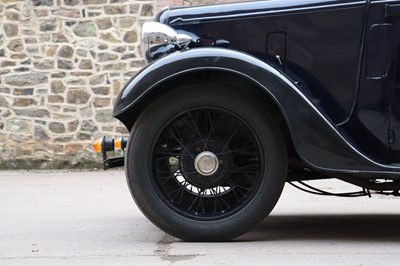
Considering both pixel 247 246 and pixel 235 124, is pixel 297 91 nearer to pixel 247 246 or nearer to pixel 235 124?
pixel 235 124

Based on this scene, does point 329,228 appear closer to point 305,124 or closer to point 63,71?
point 305,124

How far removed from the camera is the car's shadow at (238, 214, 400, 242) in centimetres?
496

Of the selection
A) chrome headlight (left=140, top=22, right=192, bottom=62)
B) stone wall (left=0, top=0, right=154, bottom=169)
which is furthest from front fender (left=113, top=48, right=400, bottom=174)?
stone wall (left=0, top=0, right=154, bottom=169)

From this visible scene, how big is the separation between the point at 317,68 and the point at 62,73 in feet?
22.8

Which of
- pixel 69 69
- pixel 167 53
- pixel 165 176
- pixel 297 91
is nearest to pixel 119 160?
pixel 165 176

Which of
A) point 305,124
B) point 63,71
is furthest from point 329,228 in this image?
point 63,71

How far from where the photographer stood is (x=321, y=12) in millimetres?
4723

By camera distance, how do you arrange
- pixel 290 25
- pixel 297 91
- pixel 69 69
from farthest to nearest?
1. pixel 69 69
2. pixel 290 25
3. pixel 297 91

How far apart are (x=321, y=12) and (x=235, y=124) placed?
0.86 m

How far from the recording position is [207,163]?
4660mm

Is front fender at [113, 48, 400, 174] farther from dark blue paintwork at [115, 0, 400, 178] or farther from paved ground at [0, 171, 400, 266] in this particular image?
paved ground at [0, 171, 400, 266]

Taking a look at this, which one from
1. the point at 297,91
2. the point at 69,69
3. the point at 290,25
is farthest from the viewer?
the point at 69,69

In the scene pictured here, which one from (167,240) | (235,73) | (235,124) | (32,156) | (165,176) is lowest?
(32,156)

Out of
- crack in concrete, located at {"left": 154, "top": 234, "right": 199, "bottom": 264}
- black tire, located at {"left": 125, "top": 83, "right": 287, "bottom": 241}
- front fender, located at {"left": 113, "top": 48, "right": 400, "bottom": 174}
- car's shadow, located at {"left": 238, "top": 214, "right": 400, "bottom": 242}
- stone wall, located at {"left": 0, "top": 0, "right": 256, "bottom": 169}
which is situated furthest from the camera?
stone wall, located at {"left": 0, "top": 0, "right": 256, "bottom": 169}
